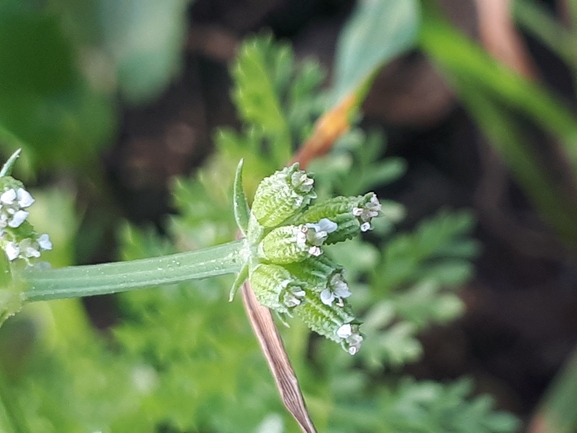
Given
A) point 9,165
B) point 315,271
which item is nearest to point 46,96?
point 9,165

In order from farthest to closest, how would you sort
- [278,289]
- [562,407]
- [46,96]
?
[46,96]
[562,407]
[278,289]

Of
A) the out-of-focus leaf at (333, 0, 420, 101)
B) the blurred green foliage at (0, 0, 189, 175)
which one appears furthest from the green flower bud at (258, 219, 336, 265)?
the blurred green foliage at (0, 0, 189, 175)

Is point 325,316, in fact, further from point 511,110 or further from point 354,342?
point 511,110

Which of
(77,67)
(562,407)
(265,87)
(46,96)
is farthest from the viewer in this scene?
(77,67)

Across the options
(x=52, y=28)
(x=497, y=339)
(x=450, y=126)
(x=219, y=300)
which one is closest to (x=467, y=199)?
(x=450, y=126)

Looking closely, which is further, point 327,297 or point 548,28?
point 548,28

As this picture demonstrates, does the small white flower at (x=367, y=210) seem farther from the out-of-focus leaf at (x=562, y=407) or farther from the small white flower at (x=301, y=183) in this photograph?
the out-of-focus leaf at (x=562, y=407)
